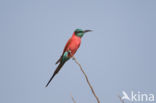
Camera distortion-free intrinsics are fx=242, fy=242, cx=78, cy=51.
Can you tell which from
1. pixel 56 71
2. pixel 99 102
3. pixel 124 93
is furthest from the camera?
pixel 56 71

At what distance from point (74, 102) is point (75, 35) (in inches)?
158

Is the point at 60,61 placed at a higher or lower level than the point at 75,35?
lower

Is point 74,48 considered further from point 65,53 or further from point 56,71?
point 56,71

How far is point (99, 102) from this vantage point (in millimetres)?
1417

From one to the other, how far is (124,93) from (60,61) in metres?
2.95

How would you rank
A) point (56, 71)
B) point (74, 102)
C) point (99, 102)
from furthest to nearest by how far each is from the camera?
1. point (56, 71)
2. point (74, 102)
3. point (99, 102)

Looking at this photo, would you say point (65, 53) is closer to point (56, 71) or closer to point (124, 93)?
point (56, 71)

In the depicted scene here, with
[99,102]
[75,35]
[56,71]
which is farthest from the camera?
[75,35]

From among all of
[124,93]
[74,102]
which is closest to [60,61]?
[124,93]

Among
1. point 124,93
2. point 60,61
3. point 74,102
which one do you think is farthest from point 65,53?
point 74,102

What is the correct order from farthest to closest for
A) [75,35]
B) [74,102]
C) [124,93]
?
[75,35] < [124,93] < [74,102]

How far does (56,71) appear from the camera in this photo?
16.9 ft

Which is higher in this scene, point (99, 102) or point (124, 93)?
point (99, 102)

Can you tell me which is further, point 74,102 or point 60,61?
point 60,61
